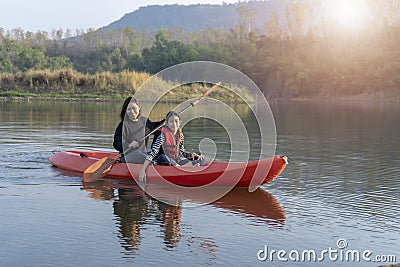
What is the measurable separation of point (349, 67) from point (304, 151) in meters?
49.4

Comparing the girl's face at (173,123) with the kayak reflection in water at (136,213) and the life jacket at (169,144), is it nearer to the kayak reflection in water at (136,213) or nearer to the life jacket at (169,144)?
the life jacket at (169,144)

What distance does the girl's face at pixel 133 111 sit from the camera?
11.5m

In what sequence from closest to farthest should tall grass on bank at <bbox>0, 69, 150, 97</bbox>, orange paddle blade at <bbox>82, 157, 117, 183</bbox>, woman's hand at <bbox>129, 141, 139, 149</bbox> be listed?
orange paddle blade at <bbox>82, 157, 117, 183</bbox> → woman's hand at <bbox>129, 141, 139, 149</bbox> → tall grass on bank at <bbox>0, 69, 150, 97</bbox>

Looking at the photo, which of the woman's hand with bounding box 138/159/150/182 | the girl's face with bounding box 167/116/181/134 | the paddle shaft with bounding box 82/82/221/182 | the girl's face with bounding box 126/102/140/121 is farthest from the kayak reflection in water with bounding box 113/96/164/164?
the girl's face with bounding box 167/116/181/134

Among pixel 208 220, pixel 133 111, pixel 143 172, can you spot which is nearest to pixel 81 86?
pixel 133 111

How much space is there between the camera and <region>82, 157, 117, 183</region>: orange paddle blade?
37.1ft

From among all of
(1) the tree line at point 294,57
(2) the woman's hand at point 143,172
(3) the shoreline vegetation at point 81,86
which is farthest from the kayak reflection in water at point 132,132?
(1) the tree line at point 294,57

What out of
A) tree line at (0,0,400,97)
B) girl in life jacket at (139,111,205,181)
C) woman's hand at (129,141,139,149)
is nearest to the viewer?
girl in life jacket at (139,111,205,181)

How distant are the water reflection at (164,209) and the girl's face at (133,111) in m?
1.24

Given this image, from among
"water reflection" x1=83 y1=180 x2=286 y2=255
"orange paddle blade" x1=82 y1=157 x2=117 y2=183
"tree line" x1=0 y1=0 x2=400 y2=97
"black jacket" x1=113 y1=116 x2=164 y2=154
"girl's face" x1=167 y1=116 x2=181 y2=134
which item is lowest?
"water reflection" x1=83 y1=180 x2=286 y2=255

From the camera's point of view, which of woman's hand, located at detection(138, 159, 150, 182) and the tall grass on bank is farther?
the tall grass on bank

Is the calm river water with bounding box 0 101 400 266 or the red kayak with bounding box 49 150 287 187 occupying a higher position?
the red kayak with bounding box 49 150 287 187

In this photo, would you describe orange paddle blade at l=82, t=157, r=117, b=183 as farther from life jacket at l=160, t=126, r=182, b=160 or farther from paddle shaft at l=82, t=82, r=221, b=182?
life jacket at l=160, t=126, r=182, b=160

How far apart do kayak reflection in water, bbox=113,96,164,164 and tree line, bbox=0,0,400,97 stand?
141 feet
